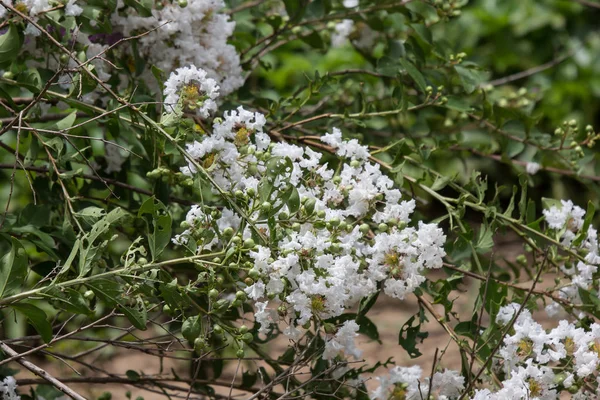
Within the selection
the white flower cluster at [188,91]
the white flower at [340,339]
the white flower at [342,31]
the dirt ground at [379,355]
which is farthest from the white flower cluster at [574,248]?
the dirt ground at [379,355]

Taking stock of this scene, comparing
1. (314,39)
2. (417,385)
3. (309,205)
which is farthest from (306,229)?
(314,39)

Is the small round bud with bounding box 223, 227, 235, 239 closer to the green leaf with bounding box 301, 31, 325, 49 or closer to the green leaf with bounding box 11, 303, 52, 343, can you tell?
the green leaf with bounding box 11, 303, 52, 343

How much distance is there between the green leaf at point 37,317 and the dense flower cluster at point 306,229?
203 millimetres

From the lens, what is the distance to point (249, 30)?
1.86m

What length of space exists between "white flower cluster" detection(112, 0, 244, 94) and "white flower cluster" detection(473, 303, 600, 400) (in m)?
0.69

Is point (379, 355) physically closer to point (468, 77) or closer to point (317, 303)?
point (468, 77)

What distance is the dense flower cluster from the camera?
104cm

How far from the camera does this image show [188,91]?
3.88 ft

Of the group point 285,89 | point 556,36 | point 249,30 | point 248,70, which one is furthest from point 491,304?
point 556,36

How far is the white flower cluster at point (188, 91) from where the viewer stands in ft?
3.85

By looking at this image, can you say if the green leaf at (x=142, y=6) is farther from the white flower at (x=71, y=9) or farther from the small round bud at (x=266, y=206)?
the small round bud at (x=266, y=206)

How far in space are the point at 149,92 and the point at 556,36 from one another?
9.64 feet

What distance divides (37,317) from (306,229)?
14.7 inches

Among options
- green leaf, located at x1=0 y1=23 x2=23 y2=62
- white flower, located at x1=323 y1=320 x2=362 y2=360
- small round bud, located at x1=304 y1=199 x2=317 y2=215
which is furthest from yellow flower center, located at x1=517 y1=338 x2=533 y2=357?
green leaf, located at x1=0 y1=23 x2=23 y2=62
